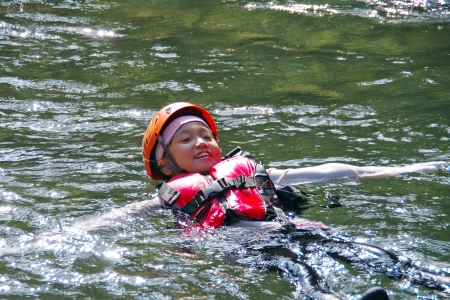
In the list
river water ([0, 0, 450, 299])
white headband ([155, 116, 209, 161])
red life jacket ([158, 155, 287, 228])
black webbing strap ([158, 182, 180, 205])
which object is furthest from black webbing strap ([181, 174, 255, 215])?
white headband ([155, 116, 209, 161])

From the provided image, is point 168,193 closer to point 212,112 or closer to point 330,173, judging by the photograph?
point 330,173

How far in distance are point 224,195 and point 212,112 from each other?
123 inches

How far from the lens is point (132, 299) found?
4.27 metres

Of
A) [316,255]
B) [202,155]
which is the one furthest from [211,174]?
[316,255]

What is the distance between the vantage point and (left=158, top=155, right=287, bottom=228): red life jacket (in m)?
5.22

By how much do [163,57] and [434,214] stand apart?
20.1 ft

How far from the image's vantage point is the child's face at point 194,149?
5809 millimetres

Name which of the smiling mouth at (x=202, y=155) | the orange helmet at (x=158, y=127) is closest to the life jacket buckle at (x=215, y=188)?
the smiling mouth at (x=202, y=155)

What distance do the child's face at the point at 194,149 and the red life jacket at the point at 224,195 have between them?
0.56 ft

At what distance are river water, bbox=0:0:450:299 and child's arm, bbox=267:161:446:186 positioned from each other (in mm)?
124

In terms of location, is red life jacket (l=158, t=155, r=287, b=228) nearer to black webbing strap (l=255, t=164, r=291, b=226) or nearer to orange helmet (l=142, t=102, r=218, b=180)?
black webbing strap (l=255, t=164, r=291, b=226)

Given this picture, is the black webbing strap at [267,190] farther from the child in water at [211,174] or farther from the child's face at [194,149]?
the child's face at [194,149]

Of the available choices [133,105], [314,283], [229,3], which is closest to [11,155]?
[133,105]

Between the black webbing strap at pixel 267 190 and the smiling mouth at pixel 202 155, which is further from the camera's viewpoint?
the smiling mouth at pixel 202 155
